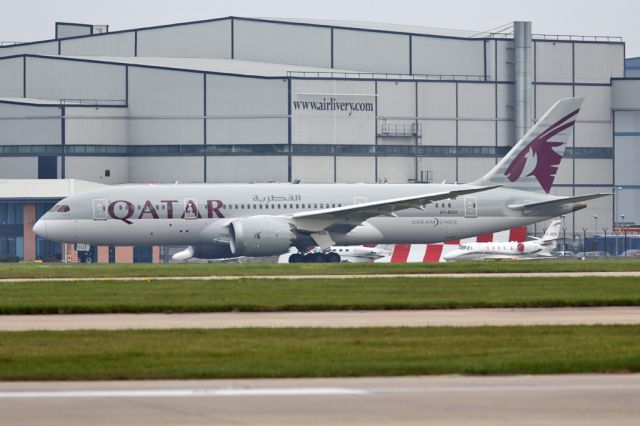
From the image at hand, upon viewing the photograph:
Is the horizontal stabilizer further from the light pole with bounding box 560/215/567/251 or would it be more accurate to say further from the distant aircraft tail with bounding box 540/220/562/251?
the light pole with bounding box 560/215/567/251

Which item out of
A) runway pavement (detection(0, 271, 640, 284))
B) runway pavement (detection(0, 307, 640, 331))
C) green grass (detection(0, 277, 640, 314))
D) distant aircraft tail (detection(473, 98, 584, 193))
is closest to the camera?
runway pavement (detection(0, 307, 640, 331))

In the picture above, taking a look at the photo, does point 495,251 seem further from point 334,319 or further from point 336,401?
point 336,401

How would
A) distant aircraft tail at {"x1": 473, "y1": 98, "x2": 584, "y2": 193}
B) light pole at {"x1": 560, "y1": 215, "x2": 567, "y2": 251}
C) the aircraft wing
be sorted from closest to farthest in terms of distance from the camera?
1. the aircraft wing
2. distant aircraft tail at {"x1": 473, "y1": 98, "x2": 584, "y2": 193}
3. light pole at {"x1": 560, "y1": 215, "x2": 567, "y2": 251}

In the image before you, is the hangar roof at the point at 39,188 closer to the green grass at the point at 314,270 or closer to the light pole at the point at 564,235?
the green grass at the point at 314,270

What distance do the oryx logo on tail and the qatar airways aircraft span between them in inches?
3.8

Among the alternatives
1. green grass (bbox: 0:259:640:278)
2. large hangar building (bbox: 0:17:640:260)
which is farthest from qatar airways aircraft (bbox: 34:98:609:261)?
large hangar building (bbox: 0:17:640:260)

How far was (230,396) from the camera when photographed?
49.4 feet

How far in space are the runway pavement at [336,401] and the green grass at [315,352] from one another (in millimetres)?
→ 602

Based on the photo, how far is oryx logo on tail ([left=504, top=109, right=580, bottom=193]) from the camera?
6225 centimetres

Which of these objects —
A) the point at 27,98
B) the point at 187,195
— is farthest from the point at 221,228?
the point at 27,98

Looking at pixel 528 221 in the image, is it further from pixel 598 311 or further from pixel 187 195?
pixel 598 311

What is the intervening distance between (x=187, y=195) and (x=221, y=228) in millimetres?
2100

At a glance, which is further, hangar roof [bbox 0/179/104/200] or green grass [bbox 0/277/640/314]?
hangar roof [bbox 0/179/104/200]

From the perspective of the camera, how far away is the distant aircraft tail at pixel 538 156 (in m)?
62.1
